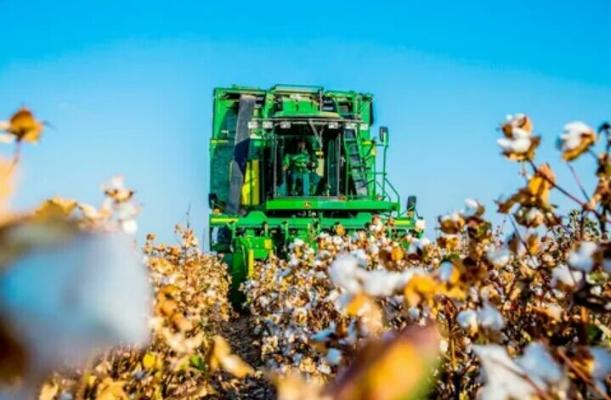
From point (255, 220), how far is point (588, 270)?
1004 centimetres

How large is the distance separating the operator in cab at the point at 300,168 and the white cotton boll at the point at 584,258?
10785mm

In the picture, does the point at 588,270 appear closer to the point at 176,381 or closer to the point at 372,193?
the point at 176,381

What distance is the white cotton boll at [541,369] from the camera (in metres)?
1.06

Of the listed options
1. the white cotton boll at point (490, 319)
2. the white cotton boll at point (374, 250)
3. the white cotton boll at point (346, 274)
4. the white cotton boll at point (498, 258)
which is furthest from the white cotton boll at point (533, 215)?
the white cotton boll at point (374, 250)

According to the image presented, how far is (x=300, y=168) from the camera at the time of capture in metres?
12.3

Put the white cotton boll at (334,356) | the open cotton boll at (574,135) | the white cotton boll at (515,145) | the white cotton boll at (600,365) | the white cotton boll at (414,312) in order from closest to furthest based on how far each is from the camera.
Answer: the white cotton boll at (600,365) → the open cotton boll at (574,135) → the white cotton boll at (515,145) → the white cotton boll at (334,356) → the white cotton boll at (414,312)

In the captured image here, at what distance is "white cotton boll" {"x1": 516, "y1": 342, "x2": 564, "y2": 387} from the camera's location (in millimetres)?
1057

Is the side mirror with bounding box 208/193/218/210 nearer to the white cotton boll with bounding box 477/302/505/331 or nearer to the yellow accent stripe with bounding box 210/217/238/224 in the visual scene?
the yellow accent stripe with bounding box 210/217/238/224

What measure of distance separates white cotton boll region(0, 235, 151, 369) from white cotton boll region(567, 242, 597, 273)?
105 centimetres

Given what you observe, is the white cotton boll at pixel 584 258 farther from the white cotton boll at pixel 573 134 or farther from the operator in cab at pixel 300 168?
the operator in cab at pixel 300 168

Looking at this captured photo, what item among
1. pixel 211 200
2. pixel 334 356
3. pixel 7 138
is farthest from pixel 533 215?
pixel 211 200

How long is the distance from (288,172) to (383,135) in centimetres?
194

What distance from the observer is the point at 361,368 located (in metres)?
0.46

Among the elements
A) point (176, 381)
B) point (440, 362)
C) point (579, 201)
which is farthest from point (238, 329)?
point (579, 201)
